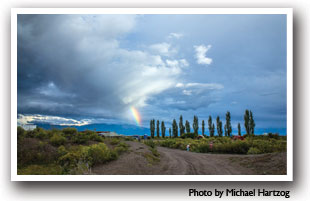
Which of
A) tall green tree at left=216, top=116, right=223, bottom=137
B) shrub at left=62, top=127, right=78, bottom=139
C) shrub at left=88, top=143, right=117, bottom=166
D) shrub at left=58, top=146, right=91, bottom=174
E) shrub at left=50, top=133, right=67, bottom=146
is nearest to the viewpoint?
shrub at left=58, top=146, right=91, bottom=174

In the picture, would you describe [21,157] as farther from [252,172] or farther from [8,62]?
[252,172]

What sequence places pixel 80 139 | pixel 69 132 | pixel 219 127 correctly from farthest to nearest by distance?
pixel 219 127
pixel 69 132
pixel 80 139

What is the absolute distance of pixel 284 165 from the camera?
6.92 meters

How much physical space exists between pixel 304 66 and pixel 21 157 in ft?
41.0

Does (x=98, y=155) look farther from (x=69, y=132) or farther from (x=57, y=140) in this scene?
(x=69, y=132)

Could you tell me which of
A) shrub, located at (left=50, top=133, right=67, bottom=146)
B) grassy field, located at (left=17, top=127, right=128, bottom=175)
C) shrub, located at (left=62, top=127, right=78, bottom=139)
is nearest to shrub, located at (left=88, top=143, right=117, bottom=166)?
grassy field, located at (left=17, top=127, right=128, bottom=175)

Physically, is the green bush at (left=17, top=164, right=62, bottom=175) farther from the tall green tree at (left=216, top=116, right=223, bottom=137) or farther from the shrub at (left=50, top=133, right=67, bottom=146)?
the tall green tree at (left=216, top=116, right=223, bottom=137)

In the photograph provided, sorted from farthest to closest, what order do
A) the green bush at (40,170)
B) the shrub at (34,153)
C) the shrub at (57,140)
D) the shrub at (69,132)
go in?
the shrub at (69,132), the shrub at (57,140), the shrub at (34,153), the green bush at (40,170)

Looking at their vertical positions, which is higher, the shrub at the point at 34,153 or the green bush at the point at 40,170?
the shrub at the point at 34,153
